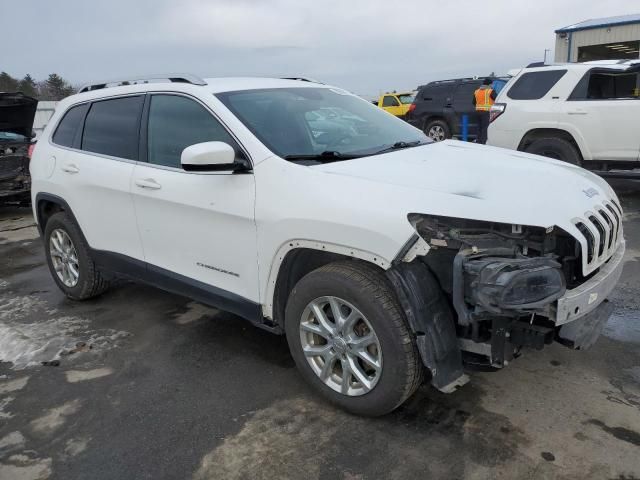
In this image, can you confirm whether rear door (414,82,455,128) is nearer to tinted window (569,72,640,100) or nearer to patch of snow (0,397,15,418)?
tinted window (569,72,640,100)

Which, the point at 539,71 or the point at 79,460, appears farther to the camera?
the point at 539,71

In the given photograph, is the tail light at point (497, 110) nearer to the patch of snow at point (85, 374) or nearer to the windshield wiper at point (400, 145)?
the windshield wiper at point (400, 145)

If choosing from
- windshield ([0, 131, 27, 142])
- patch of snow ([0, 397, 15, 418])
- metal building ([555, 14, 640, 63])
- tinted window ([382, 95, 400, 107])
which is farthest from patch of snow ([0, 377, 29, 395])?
metal building ([555, 14, 640, 63])

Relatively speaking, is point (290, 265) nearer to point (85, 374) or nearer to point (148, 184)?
point (148, 184)

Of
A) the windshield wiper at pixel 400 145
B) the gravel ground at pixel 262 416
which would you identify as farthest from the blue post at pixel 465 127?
the windshield wiper at pixel 400 145

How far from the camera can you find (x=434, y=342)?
2.60 metres

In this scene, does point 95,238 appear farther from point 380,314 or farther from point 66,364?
point 380,314

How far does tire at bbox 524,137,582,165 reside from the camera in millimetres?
8484

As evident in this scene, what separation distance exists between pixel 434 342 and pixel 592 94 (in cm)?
742

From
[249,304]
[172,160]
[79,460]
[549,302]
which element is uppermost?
[172,160]

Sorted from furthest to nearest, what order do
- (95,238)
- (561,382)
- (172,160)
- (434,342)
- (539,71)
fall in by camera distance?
(539,71), (95,238), (172,160), (561,382), (434,342)

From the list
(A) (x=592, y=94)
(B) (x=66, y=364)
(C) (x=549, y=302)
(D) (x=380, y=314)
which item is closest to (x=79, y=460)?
(B) (x=66, y=364)

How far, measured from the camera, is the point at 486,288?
2404 mm

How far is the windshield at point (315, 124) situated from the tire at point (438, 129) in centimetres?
1138
